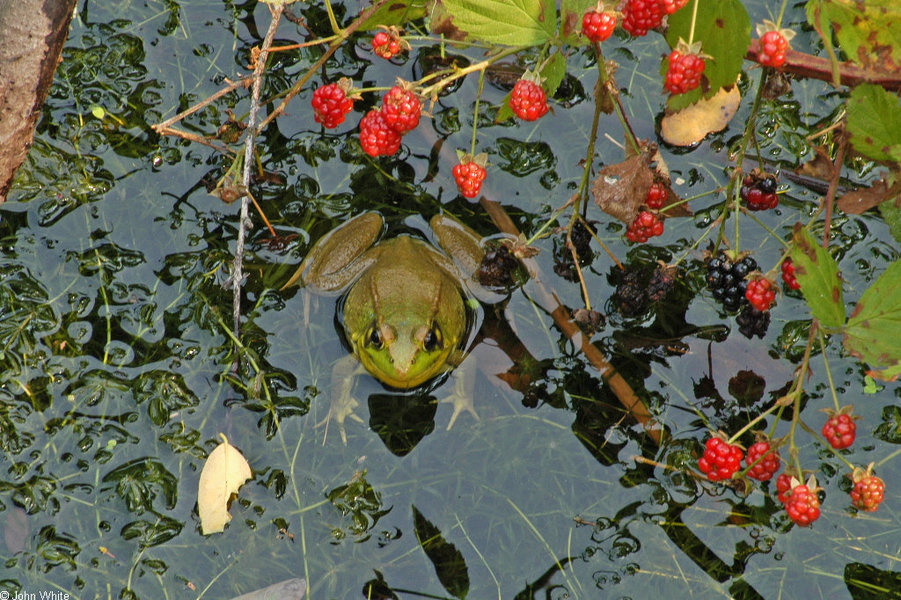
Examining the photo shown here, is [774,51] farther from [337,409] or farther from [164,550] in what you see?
[164,550]

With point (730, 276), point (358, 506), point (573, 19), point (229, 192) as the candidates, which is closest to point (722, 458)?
point (730, 276)

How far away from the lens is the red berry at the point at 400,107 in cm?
268

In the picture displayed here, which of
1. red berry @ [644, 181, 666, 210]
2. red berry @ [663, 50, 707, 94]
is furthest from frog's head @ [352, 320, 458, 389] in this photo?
red berry @ [663, 50, 707, 94]

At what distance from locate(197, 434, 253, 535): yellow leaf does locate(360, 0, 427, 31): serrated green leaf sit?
2.11m

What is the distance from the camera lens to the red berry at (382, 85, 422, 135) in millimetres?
2680

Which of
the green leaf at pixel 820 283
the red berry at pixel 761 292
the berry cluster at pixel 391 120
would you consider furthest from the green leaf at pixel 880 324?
the berry cluster at pixel 391 120

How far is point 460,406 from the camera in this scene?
349cm

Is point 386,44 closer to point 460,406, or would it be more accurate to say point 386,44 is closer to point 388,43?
point 388,43

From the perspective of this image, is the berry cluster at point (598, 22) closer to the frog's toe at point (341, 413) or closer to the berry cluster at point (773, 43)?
the berry cluster at point (773, 43)

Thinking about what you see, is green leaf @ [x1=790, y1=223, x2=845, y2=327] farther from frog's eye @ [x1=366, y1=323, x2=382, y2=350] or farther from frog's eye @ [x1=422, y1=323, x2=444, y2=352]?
frog's eye @ [x1=366, y1=323, x2=382, y2=350]

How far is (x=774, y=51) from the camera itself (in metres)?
2.36

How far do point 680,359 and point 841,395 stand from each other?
0.77 metres

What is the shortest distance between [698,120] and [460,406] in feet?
7.00

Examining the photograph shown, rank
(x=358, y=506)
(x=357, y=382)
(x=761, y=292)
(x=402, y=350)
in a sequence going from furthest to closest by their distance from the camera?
(x=357, y=382), (x=402, y=350), (x=358, y=506), (x=761, y=292)
